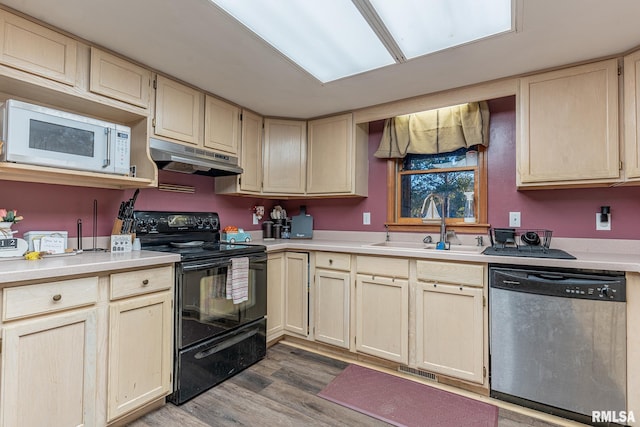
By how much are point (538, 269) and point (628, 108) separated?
1.13 meters

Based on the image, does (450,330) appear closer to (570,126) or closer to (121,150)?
(570,126)

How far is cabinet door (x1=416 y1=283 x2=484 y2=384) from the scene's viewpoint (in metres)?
2.02

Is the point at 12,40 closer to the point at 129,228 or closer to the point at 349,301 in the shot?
the point at 129,228

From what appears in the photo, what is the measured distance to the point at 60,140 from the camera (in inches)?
65.7

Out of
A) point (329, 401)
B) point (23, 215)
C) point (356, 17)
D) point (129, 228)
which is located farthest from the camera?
point (129, 228)

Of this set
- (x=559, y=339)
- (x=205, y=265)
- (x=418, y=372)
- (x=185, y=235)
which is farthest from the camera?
(x=185, y=235)

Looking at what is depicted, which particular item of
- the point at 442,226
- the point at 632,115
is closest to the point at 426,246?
the point at 442,226

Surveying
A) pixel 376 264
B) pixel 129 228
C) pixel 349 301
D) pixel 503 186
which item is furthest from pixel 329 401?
pixel 503 186

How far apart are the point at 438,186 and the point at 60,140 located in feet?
8.97

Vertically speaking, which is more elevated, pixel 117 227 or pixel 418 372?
pixel 117 227

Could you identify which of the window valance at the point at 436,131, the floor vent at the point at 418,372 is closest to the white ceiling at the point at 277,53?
the window valance at the point at 436,131

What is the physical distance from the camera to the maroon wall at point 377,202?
1.92 meters

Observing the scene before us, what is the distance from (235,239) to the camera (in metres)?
2.89

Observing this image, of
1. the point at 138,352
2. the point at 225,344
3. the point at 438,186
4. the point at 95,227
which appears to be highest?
the point at 438,186
